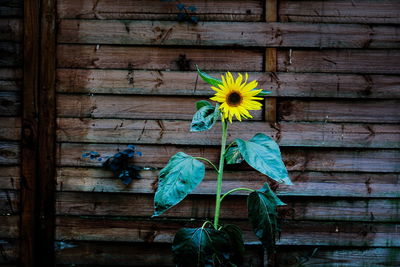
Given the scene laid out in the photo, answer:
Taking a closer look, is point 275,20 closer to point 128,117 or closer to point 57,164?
point 128,117

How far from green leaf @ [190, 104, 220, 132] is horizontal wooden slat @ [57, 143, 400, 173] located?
676mm

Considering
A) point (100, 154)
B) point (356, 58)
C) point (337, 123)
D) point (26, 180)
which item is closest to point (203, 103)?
point (100, 154)

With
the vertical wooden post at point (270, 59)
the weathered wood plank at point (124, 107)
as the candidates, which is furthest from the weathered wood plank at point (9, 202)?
the vertical wooden post at point (270, 59)

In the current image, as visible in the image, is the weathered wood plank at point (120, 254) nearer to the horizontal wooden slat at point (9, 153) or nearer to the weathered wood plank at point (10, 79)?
the horizontal wooden slat at point (9, 153)

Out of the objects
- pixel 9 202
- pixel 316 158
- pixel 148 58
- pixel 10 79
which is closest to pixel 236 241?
pixel 316 158

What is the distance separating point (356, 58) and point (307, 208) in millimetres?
1033

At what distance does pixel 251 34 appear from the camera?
220 centimetres

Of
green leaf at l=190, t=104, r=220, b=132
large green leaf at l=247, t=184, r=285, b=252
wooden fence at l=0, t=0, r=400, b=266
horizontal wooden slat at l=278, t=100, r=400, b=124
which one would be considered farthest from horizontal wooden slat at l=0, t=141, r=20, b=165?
horizontal wooden slat at l=278, t=100, r=400, b=124

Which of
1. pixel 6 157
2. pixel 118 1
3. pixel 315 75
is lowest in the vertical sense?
pixel 6 157

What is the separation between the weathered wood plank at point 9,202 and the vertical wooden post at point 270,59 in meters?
→ 1.74

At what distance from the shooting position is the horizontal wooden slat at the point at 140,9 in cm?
221

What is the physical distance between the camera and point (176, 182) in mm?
1440

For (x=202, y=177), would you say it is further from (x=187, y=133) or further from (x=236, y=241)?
(x=187, y=133)

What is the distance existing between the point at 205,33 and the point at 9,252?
193 cm
